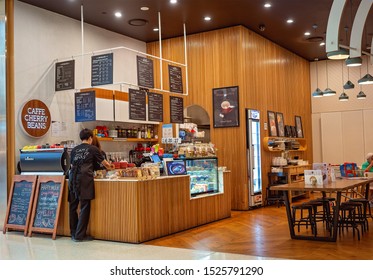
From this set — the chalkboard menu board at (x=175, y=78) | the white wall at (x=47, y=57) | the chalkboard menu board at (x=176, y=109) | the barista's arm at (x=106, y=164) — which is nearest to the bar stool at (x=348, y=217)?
the barista's arm at (x=106, y=164)

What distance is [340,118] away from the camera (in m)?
12.8

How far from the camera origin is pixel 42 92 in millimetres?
7824

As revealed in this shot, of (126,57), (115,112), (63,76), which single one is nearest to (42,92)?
(63,76)

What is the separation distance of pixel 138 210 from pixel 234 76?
4464 millimetres

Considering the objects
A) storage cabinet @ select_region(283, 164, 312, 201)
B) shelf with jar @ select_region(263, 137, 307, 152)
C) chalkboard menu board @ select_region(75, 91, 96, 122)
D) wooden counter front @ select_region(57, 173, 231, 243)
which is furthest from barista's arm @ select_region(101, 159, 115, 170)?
storage cabinet @ select_region(283, 164, 312, 201)

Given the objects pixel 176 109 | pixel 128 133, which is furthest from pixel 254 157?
pixel 128 133

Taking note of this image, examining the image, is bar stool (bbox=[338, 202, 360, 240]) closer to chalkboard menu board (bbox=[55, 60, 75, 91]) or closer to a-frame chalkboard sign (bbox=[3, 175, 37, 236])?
a-frame chalkboard sign (bbox=[3, 175, 37, 236])

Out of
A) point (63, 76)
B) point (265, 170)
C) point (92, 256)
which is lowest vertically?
point (92, 256)

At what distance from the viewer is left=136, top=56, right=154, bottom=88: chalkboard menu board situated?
7891mm

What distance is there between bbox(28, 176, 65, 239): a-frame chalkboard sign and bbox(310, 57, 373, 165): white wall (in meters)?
8.80

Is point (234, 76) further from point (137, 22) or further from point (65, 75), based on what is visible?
point (65, 75)

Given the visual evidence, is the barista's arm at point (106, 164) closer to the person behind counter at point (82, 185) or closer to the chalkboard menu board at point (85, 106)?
the person behind counter at point (82, 185)

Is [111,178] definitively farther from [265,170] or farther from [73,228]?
[265,170]
